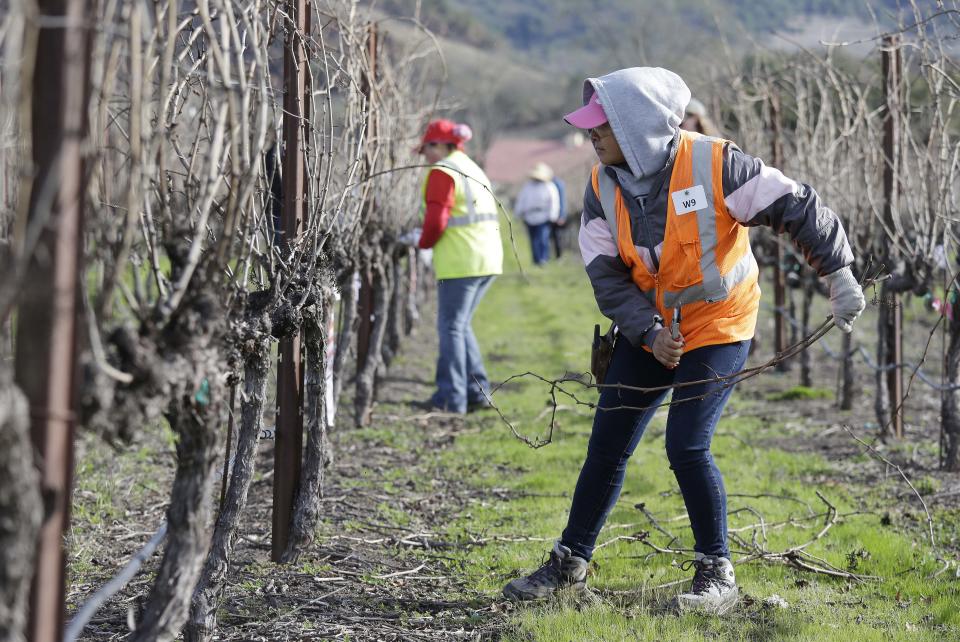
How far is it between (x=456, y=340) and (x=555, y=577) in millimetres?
3601

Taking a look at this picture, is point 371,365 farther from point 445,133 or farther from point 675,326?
point 675,326

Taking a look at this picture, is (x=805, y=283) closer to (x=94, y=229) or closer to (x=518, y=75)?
(x=94, y=229)

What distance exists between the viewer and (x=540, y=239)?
20.2 meters

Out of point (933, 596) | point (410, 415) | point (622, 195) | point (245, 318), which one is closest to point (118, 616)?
point (245, 318)

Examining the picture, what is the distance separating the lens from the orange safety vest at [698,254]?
10.9 ft

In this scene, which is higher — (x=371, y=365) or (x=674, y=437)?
(x=674, y=437)

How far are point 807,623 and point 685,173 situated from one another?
4.87ft

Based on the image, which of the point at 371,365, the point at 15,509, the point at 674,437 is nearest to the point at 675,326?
the point at 674,437

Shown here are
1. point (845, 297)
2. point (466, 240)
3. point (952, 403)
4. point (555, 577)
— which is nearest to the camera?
point (845, 297)

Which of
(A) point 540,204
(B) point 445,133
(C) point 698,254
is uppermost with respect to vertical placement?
(A) point 540,204

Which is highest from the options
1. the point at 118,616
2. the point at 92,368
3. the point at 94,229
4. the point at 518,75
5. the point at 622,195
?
the point at 518,75

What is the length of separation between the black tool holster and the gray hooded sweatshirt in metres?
0.22

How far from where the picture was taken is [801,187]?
3.29m

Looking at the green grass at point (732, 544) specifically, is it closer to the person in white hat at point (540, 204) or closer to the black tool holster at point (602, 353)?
the black tool holster at point (602, 353)
